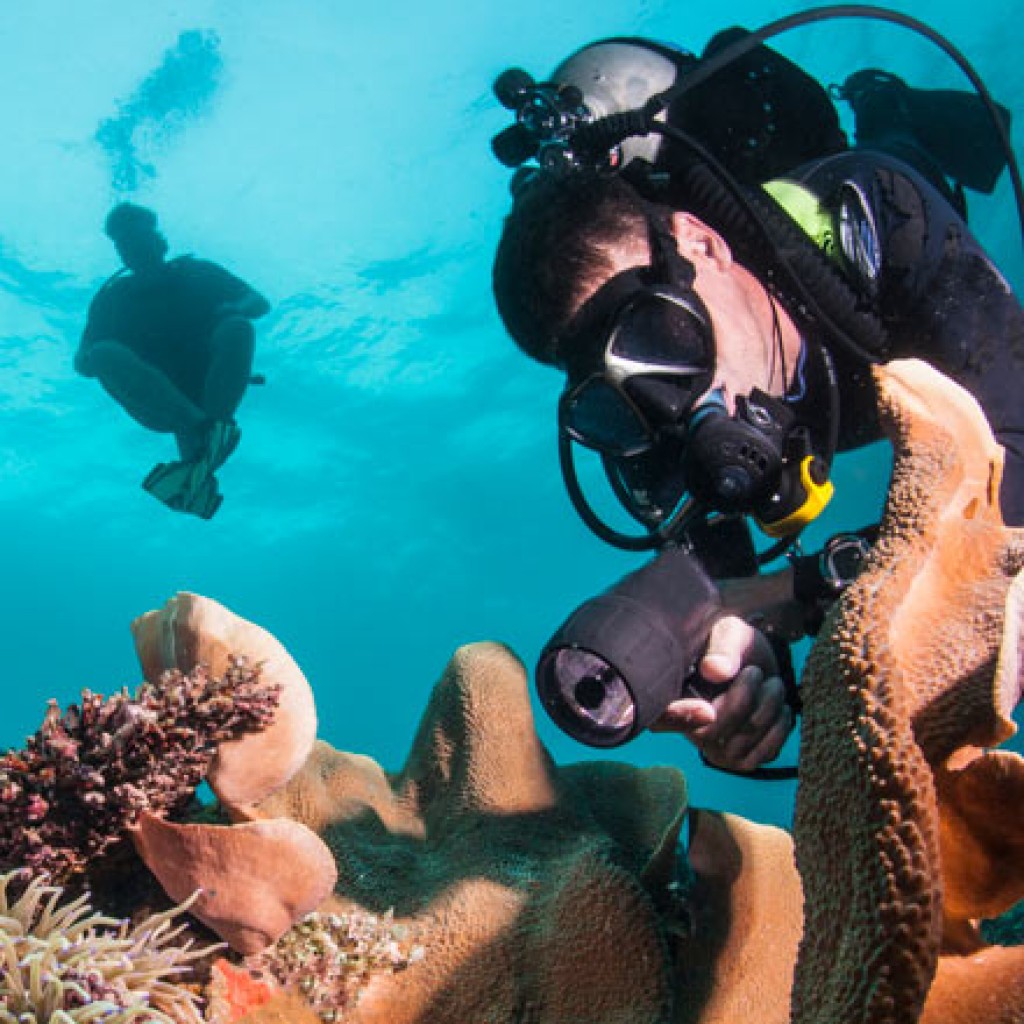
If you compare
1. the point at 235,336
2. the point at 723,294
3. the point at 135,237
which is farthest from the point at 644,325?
the point at 135,237

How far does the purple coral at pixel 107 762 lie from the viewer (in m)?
1.97

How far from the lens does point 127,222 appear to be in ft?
32.7

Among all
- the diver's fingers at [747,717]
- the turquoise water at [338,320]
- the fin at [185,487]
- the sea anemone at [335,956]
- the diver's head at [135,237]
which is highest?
the turquoise water at [338,320]

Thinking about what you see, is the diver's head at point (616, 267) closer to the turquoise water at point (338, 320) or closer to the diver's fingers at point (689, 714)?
the diver's fingers at point (689, 714)

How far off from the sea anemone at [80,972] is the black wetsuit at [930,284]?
2.80 meters

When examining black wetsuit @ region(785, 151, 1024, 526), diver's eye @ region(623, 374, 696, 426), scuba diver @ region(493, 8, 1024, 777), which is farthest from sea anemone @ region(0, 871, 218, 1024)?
black wetsuit @ region(785, 151, 1024, 526)

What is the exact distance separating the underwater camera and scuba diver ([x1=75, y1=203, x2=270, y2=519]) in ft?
28.1

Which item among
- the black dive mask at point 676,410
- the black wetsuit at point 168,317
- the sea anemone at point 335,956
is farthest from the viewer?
the black wetsuit at point 168,317

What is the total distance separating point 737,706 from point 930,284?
6.00ft

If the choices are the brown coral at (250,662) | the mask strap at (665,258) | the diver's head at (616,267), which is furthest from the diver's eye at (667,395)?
the brown coral at (250,662)

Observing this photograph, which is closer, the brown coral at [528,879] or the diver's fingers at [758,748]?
the diver's fingers at [758,748]

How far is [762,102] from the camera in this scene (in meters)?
3.30

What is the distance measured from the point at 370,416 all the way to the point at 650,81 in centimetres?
3418

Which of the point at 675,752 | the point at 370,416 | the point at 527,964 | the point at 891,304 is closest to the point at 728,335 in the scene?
the point at 891,304
